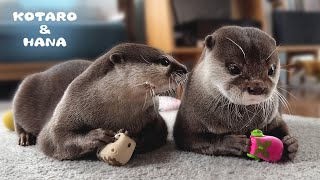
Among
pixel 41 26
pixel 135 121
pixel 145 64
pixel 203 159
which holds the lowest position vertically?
pixel 203 159

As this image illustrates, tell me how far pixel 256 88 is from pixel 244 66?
0.07m

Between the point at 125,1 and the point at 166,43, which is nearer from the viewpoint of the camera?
the point at 166,43

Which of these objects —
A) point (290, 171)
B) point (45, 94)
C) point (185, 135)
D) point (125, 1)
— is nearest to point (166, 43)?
point (125, 1)

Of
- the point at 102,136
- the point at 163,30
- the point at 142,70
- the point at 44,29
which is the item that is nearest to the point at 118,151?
the point at 102,136

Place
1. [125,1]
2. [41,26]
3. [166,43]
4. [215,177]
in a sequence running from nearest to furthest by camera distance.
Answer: [215,177], [41,26], [166,43], [125,1]

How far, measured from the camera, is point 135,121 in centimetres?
121

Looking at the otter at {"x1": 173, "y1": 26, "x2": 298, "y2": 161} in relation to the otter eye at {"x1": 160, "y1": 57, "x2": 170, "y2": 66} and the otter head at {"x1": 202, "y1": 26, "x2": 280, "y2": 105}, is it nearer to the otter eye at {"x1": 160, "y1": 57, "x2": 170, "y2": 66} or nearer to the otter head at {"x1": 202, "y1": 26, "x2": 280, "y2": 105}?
the otter head at {"x1": 202, "y1": 26, "x2": 280, "y2": 105}

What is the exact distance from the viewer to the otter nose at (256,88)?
1.03 metres

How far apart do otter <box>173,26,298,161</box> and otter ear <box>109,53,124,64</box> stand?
245mm

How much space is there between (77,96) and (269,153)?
0.56m

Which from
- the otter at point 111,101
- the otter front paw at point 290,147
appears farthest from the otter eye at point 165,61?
the otter front paw at point 290,147

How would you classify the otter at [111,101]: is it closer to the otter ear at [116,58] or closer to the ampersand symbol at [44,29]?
the otter ear at [116,58]

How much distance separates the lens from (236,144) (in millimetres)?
1142

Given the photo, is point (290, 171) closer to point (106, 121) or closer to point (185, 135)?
point (185, 135)
